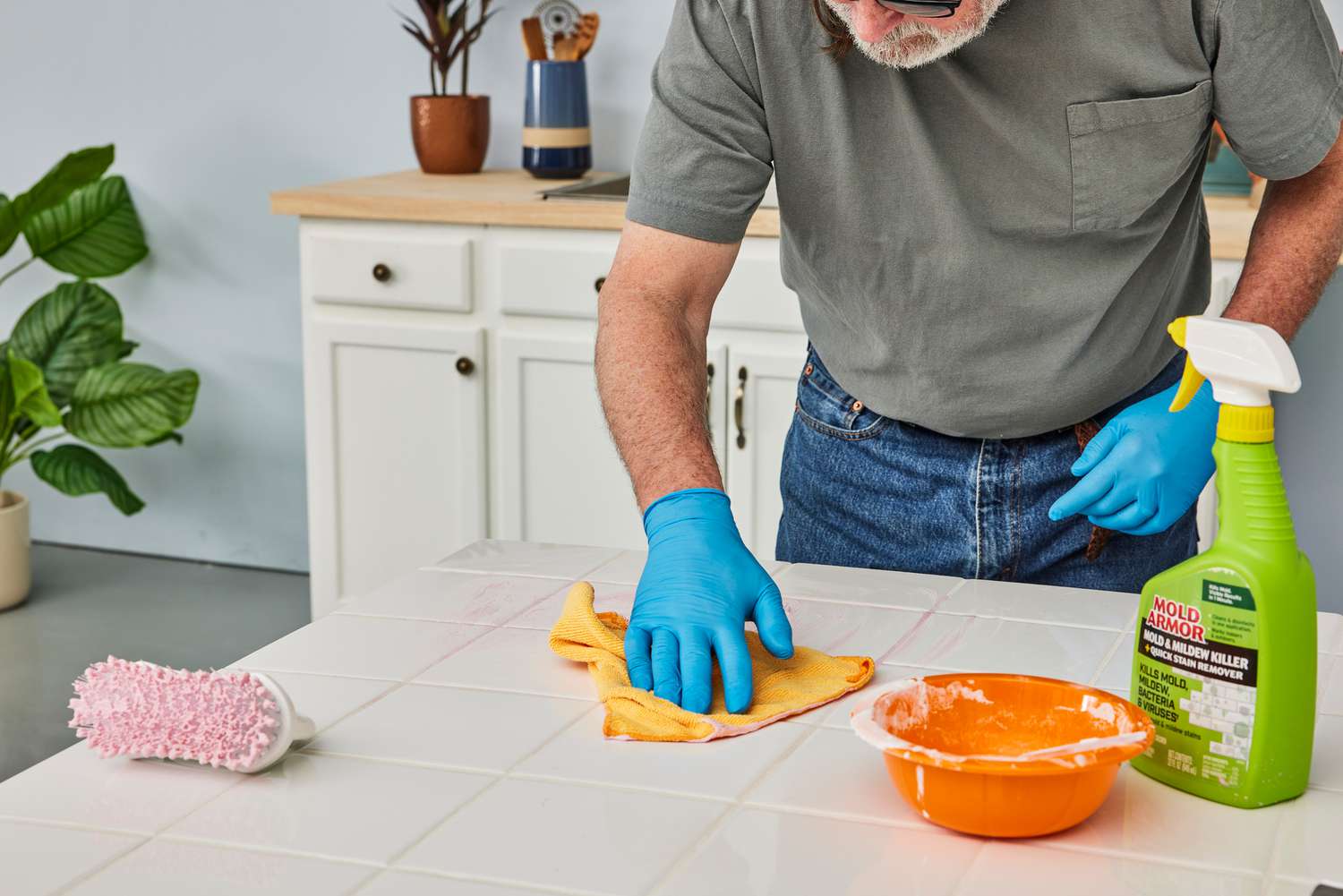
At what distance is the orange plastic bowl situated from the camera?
2.46ft

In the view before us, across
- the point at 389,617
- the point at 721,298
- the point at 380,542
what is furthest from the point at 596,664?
the point at 380,542

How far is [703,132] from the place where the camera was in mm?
1347

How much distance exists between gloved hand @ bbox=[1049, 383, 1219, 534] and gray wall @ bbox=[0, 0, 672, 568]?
6.34ft

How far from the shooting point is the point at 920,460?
4.64 feet

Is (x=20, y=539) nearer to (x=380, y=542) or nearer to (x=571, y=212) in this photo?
(x=380, y=542)

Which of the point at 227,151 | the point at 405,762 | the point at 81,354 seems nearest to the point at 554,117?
the point at 227,151

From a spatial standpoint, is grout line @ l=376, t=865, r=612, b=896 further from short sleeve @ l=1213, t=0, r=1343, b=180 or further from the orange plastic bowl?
short sleeve @ l=1213, t=0, r=1343, b=180

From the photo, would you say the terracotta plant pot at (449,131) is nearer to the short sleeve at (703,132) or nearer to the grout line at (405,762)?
the short sleeve at (703,132)

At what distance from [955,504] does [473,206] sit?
52.0 inches

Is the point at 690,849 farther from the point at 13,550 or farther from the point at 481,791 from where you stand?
the point at 13,550

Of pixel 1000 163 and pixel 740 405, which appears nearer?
pixel 1000 163

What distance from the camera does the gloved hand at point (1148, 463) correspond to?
120cm

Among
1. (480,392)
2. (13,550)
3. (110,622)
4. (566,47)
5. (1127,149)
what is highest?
(566,47)

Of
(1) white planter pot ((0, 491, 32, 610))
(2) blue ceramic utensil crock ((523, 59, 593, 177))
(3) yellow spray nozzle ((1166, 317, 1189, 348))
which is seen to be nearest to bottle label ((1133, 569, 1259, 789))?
(3) yellow spray nozzle ((1166, 317, 1189, 348))
